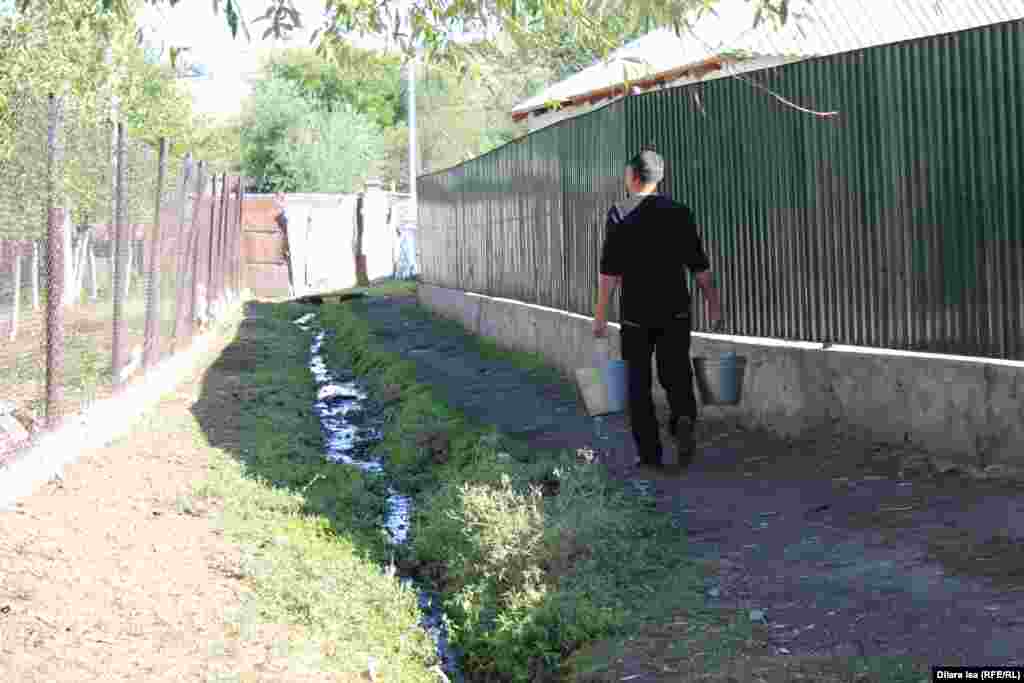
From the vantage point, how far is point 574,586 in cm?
594

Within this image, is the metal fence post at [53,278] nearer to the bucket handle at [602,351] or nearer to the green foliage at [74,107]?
the green foliage at [74,107]

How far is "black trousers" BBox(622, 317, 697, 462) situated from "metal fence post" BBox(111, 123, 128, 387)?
3.70m

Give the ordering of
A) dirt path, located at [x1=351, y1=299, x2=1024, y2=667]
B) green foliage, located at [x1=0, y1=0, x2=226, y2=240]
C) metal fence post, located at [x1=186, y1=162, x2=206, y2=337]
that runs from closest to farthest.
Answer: dirt path, located at [x1=351, y1=299, x2=1024, y2=667], green foliage, located at [x1=0, y1=0, x2=226, y2=240], metal fence post, located at [x1=186, y1=162, x2=206, y2=337]

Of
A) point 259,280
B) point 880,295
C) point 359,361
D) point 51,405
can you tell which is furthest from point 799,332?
point 259,280

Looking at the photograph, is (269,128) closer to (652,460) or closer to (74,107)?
(74,107)

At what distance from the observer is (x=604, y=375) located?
27.0 ft

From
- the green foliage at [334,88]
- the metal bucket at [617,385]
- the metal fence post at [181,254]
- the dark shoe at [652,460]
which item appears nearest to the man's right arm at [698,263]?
the metal bucket at [617,385]

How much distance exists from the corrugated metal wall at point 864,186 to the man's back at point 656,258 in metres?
0.64

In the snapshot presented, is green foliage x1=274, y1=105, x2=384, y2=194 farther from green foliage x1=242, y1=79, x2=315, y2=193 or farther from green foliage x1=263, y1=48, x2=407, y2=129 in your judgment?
green foliage x1=263, y1=48, x2=407, y2=129

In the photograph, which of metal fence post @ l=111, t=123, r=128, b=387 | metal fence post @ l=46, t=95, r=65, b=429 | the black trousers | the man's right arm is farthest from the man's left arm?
metal fence post @ l=111, t=123, r=128, b=387

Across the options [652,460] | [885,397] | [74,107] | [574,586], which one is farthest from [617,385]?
[74,107]

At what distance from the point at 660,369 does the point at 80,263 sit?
521cm

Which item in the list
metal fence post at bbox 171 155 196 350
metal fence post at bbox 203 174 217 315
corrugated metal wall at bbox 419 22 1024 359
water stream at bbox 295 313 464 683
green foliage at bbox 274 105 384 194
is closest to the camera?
water stream at bbox 295 313 464 683

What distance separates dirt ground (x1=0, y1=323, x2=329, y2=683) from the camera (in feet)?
16.8
